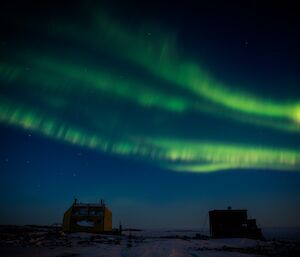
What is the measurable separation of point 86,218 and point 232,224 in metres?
Answer: 24.2

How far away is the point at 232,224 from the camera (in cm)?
3738

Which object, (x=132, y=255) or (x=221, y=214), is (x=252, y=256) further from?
(x=221, y=214)

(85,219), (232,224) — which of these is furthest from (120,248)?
(85,219)

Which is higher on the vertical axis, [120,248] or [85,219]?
[120,248]

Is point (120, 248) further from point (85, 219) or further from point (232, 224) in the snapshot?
point (85, 219)

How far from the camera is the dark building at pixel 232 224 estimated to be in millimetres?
36375

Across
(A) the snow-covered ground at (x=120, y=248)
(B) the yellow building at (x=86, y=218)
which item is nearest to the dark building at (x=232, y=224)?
(A) the snow-covered ground at (x=120, y=248)

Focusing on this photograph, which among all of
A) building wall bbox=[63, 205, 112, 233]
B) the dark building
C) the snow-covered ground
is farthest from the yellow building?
the snow-covered ground

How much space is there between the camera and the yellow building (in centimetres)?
4200

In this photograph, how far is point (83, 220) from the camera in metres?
42.8

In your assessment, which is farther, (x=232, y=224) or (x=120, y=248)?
(x=232, y=224)

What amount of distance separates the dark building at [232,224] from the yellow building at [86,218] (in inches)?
712

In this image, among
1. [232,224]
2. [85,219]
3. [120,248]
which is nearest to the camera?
[120,248]

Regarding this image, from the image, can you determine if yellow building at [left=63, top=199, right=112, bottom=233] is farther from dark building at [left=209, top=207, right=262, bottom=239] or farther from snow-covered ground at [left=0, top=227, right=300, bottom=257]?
snow-covered ground at [left=0, top=227, right=300, bottom=257]
